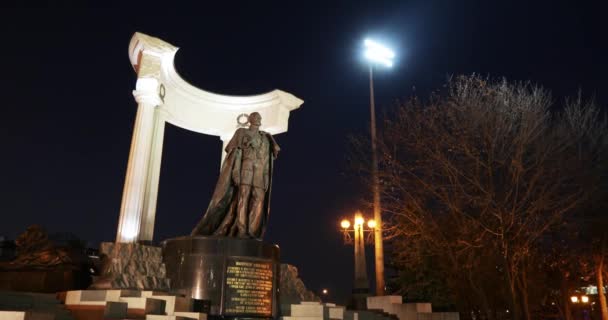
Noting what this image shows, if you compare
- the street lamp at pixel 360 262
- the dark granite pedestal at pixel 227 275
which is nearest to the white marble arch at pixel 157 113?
the street lamp at pixel 360 262

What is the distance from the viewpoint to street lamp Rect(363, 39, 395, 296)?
51.6ft

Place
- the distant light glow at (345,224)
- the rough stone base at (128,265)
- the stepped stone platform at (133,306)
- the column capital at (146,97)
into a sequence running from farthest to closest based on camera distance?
the distant light glow at (345,224) < the column capital at (146,97) < the rough stone base at (128,265) < the stepped stone platform at (133,306)

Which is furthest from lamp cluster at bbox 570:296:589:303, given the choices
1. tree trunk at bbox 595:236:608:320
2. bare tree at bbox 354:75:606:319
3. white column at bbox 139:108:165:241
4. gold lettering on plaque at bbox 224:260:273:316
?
gold lettering on plaque at bbox 224:260:273:316

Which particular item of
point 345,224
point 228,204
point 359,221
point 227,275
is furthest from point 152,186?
point 227,275

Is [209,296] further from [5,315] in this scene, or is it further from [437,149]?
[437,149]

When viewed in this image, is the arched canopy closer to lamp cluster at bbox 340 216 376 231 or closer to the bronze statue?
lamp cluster at bbox 340 216 376 231

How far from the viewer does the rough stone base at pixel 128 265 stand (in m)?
10.1

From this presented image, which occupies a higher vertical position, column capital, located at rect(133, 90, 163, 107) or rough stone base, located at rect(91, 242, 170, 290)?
column capital, located at rect(133, 90, 163, 107)

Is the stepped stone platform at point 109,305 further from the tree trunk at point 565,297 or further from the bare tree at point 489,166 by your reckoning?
the tree trunk at point 565,297

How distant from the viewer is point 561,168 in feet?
48.8

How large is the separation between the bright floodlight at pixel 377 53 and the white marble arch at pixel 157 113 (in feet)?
13.2

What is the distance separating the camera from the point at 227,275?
824 centimetres

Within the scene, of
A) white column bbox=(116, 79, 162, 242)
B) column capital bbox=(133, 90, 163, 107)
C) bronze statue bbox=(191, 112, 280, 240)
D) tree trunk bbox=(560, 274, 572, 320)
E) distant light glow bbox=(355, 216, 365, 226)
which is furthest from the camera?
tree trunk bbox=(560, 274, 572, 320)

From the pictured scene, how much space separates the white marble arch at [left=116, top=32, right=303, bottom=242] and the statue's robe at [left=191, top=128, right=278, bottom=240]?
7.25 metres
